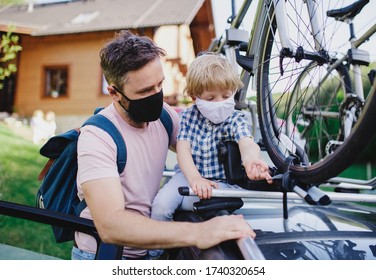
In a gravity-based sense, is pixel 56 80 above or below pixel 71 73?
below

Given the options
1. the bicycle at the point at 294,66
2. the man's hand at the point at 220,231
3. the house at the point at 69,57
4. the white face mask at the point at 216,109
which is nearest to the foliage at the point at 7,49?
the house at the point at 69,57

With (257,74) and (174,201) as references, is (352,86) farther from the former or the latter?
(174,201)

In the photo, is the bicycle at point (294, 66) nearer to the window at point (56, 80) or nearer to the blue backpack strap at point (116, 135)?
the blue backpack strap at point (116, 135)

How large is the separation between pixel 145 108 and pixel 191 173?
29 cm

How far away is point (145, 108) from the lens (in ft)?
5.13

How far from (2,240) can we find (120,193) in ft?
9.15

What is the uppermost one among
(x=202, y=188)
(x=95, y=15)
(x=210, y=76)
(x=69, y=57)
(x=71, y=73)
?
(x=95, y=15)

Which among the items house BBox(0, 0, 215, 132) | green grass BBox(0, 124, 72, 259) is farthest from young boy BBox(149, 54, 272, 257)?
house BBox(0, 0, 215, 132)

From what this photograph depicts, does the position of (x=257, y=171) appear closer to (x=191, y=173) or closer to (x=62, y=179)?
(x=191, y=173)

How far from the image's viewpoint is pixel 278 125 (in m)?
1.80

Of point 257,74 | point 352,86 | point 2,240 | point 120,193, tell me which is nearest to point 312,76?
point 257,74

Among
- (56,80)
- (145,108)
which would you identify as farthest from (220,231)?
(56,80)

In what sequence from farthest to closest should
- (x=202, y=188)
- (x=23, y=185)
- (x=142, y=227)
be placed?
(x=23, y=185), (x=202, y=188), (x=142, y=227)

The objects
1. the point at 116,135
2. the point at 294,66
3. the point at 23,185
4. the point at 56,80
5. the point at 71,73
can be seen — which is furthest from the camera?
the point at 56,80
